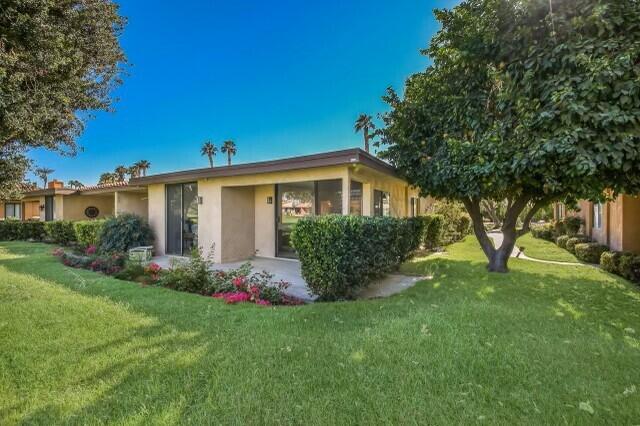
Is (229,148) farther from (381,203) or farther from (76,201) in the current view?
(381,203)

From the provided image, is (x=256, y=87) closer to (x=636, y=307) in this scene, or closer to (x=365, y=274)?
(x=365, y=274)

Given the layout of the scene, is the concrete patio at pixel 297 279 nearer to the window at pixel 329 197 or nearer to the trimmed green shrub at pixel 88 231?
the window at pixel 329 197

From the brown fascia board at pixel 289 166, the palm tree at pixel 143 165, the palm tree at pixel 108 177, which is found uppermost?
the palm tree at pixel 143 165

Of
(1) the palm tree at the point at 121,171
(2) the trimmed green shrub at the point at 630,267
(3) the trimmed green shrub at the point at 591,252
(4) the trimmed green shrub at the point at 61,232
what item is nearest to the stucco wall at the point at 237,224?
(4) the trimmed green shrub at the point at 61,232

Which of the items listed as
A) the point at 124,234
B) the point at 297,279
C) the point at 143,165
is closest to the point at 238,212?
the point at 297,279

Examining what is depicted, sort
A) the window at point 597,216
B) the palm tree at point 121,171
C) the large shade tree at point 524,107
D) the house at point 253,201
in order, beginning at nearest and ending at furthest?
the large shade tree at point 524,107 < the house at point 253,201 < the window at point 597,216 < the palm tree at point 121,171

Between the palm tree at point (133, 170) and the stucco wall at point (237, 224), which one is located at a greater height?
the palm tree at point (133, 170)

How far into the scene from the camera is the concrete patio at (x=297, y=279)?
21.8ft

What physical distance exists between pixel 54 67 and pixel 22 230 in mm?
20475

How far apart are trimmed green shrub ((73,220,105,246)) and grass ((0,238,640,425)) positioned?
763 centimetres

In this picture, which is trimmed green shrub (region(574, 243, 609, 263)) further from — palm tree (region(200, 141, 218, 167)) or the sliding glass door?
palm tree (region(200, 141, 218, 167))

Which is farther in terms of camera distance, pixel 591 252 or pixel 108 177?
pixel 108 177

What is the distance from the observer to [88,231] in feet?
43.5

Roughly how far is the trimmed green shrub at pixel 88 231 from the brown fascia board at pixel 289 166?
11.7ft
